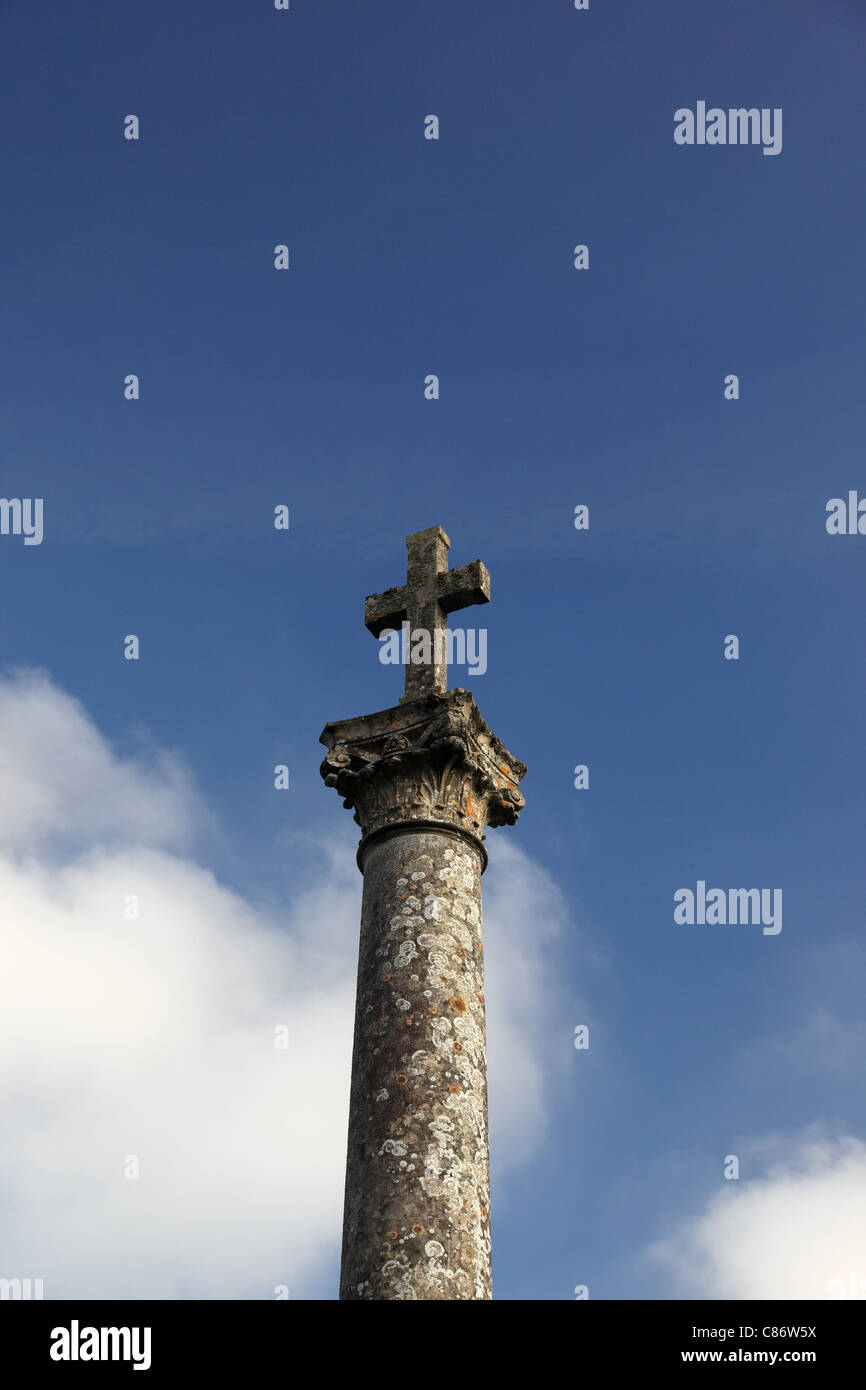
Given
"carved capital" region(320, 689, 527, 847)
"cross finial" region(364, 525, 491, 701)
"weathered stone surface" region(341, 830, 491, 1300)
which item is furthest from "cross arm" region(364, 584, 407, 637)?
"weathered stone surface" region(341, 830, 491, 1300)

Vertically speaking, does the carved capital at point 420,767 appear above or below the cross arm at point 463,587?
below

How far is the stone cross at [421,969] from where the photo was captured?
802 cm

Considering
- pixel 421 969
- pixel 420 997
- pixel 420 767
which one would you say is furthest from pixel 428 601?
pixel 420 997

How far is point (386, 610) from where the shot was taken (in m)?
11.4

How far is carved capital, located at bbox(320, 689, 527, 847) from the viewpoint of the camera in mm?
9898

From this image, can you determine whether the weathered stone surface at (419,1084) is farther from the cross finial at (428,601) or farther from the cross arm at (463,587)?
the cross arm at (463,587)

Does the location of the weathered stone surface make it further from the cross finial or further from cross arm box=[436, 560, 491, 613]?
cross arm box=[436, 560, 491, 613]

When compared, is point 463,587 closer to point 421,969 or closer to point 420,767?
point 420,767

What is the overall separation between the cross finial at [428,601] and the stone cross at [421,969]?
0.6 inches

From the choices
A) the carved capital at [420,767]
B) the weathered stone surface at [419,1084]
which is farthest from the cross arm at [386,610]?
the weathered stone surface at [419,1084]

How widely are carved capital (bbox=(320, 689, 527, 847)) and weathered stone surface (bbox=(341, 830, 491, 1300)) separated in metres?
0.22

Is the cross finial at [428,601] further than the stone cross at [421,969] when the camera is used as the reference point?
Yes

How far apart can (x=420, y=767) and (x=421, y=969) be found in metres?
1.66
